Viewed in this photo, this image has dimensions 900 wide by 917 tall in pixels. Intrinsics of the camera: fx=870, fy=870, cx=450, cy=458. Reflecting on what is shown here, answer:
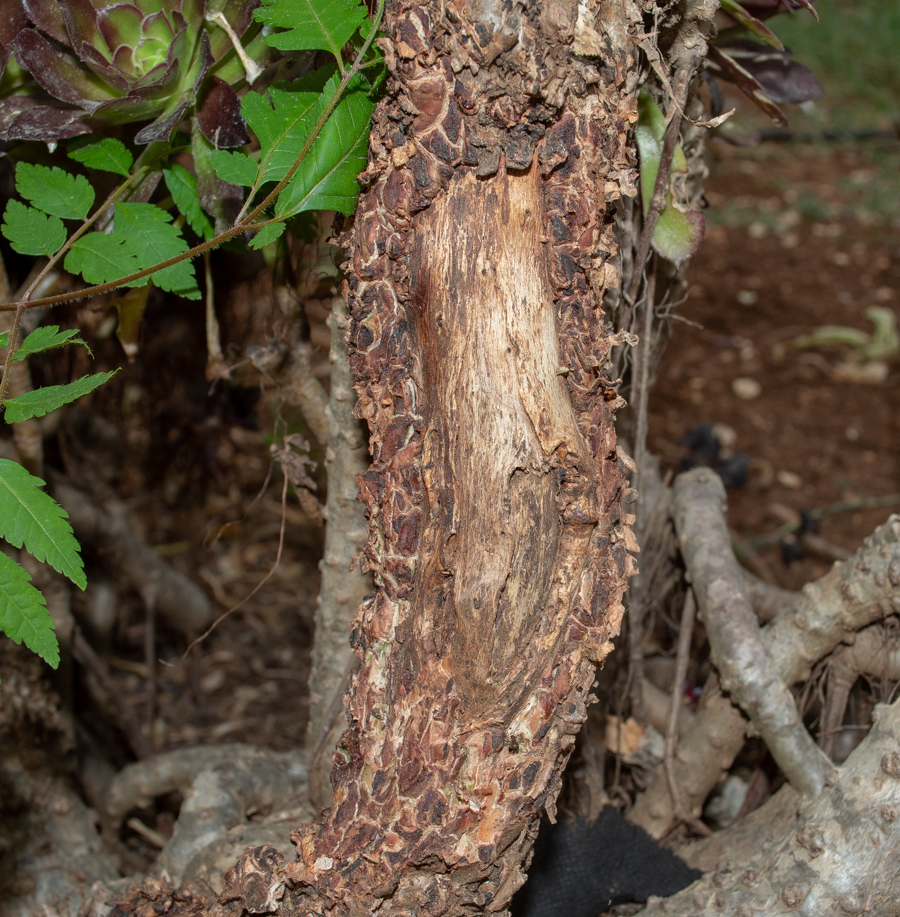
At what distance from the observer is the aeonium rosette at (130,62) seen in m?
1.09

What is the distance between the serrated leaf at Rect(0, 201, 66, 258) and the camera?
1.09 meters

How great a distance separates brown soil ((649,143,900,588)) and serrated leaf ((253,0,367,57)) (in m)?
2.16

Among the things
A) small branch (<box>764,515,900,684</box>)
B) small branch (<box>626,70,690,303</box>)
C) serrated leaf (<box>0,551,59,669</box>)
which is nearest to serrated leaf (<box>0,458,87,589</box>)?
serrated leaf (<box>0,551,59,669</box>)

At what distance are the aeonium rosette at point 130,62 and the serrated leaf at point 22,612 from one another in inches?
21.4

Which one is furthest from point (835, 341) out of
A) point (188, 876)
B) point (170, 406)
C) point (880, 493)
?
point (188, 876)

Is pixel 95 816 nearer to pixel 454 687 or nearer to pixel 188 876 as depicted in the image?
pixel 188 876

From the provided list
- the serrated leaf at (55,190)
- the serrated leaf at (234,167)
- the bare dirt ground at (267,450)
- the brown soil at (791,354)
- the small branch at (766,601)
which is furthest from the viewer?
the brown soil at (791,354)

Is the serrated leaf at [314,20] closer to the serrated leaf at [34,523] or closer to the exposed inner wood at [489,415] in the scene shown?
the exposed inner wood at [489,415]

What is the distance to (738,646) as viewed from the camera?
1415 mm

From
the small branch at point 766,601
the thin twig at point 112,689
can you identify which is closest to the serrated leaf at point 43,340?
the thin twig at point 112,689

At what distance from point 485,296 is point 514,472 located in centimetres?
20

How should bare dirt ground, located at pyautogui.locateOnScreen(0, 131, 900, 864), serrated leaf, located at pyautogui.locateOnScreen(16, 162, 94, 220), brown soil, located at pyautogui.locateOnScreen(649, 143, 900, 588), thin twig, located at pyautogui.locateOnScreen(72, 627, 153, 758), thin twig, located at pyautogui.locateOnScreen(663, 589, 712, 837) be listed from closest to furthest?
serrated leaf, located at pyautogui.locateOnScreen(16, 162, 94, 220) < thin twig, located at pyautogui.locateOnScreen(663, 589, 712, 837) < thin twig, located at pyautogui.locateOnScreen(72, 627, 153, 758) < bare dirt ground, located at pyautogui.locateOnScreen(0, 131, 900, 864) < brown soil, located at pyautogui.locateOnScreen(649, 143, 900, 588)

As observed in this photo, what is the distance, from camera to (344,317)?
122cm

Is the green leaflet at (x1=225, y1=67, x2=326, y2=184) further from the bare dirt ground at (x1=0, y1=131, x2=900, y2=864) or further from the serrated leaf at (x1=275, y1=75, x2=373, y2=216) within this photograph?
the bare dirt ground at (x1=0, y1=131, x2=900, y2=864)
